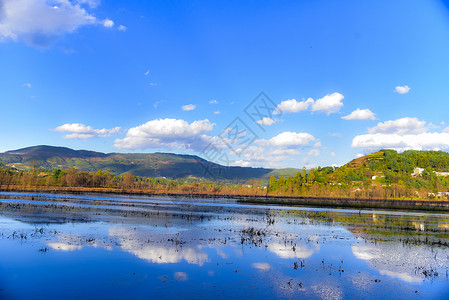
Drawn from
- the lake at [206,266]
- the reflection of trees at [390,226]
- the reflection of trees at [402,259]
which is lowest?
the reflection of trees at [390,226]

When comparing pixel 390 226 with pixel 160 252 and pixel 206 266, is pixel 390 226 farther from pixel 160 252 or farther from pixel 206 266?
pixel 160 252

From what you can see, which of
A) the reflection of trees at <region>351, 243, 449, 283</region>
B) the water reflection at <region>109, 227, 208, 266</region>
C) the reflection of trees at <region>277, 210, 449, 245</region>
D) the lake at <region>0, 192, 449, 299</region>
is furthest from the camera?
the reflection of trees at <region>277, 210, 449, 245</region>

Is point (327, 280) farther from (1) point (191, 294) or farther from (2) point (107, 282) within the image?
(2) point (107, 282)

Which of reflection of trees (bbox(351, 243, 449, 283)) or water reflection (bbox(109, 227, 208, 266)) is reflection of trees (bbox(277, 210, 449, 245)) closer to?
reflection of trees (bbox(351, 243, 449, 283))

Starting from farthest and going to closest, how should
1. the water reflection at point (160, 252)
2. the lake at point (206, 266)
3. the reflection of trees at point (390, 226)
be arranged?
the reflection of trees at point (390, 226), the water reflection at point (160, 252), the lake at point (206, 266)

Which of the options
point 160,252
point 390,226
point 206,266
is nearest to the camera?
point 206,266

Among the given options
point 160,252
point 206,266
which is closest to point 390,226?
point 206,266

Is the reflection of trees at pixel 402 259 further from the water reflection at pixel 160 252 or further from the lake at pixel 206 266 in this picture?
the water reflection at pixel 160 252

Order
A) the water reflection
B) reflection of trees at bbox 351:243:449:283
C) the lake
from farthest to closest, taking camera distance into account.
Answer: the water reflection < reflection of trees at bbox 351:243:449:283 < the lake

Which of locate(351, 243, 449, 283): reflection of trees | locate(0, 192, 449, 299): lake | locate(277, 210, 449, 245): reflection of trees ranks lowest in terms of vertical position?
locate(277, 210, 449, 245): reflection of trees

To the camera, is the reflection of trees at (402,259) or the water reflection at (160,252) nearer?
the reflection of trees at (402,259)

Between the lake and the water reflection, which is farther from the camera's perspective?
the water reflection

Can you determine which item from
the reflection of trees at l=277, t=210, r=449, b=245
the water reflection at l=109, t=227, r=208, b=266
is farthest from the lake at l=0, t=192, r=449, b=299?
the reflection of trees at l=277, t=210, r=449, b=245

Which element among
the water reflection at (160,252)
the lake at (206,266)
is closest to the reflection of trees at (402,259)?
the lake at (206,266)
